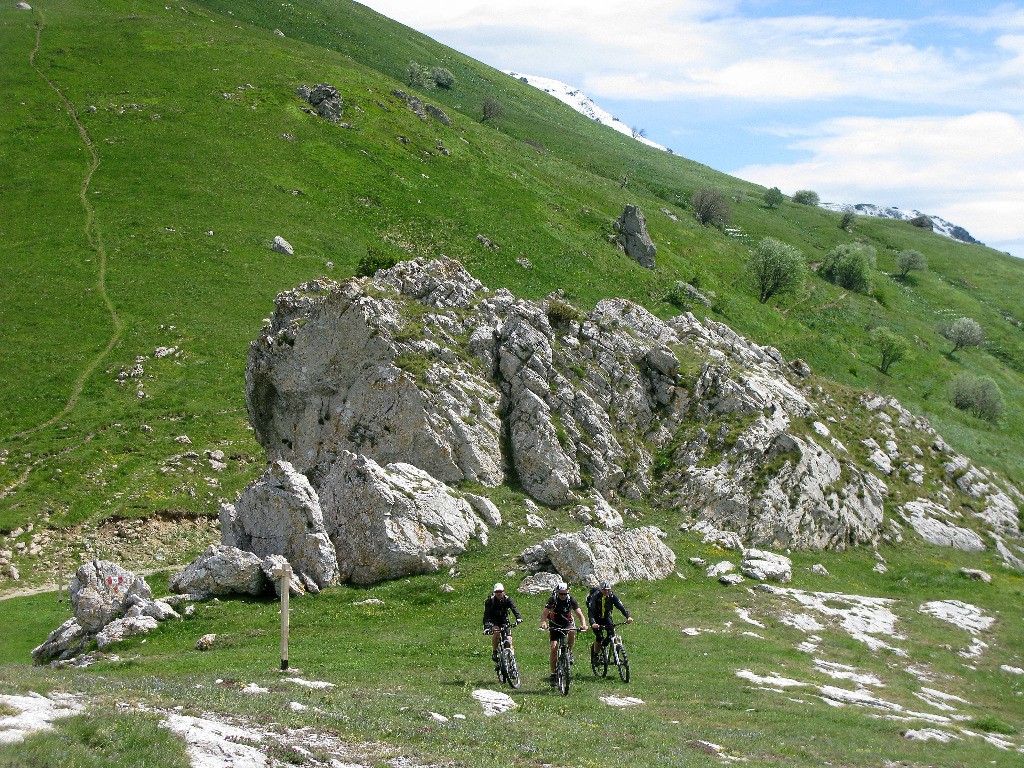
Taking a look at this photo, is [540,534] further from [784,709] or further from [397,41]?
[397,41]

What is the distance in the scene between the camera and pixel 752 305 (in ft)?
347

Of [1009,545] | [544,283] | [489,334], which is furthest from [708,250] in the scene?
[489,334]

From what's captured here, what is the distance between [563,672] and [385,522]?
1376 cm

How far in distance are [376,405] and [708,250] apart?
93.7 meters

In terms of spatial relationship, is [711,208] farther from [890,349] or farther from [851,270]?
[890,349]

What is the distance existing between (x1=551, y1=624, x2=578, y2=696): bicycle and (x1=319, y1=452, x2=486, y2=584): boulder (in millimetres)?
12576

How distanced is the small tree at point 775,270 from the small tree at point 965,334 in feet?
115

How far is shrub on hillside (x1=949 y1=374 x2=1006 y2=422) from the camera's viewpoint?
322 feet

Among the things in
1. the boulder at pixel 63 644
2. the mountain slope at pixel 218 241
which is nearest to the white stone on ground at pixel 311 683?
the boulder at pixel 63 644

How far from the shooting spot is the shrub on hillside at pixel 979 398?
9812cm

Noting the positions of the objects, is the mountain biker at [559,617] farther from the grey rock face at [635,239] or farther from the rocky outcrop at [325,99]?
the rocky outcrop at [325,99]

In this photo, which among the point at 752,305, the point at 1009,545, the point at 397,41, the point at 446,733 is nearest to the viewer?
the point at 446,733

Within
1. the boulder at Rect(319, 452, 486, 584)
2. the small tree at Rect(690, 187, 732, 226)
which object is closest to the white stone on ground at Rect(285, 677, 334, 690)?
the boulder at Rect(319, 452, 486, 584)

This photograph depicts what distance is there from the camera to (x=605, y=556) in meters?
34.1
